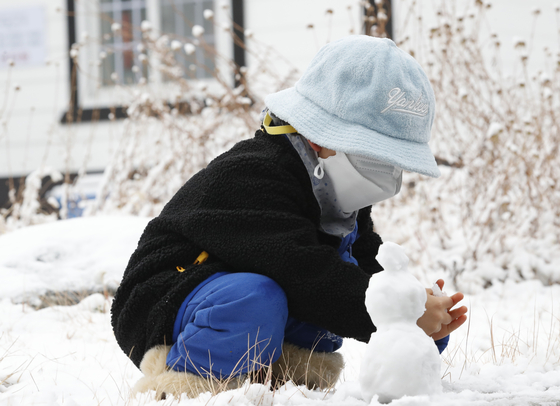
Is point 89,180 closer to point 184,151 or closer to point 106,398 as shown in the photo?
point 184,151

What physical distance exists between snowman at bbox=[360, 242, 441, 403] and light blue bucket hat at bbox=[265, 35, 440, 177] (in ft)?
0.94

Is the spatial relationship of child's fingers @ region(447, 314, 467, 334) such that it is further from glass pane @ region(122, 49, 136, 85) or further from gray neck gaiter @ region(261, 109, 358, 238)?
glass pane @ region(122, 49, 136, 85)

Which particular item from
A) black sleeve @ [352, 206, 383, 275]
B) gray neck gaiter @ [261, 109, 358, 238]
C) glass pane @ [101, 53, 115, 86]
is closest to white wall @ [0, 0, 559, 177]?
glass pane @ [101, 53, 115, 86]

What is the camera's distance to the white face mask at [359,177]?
126 cm

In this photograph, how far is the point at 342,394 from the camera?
1028mm

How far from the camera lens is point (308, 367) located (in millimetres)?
1276

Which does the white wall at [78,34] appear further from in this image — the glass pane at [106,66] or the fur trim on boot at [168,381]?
the fur trim on boot at [168,381]

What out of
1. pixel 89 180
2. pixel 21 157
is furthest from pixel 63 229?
pixel 21 157

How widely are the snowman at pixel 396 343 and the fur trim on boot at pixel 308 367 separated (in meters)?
0.30

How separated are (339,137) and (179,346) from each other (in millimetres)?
547

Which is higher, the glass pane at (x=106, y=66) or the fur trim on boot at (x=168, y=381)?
the glass pane at (x=106, y=66)

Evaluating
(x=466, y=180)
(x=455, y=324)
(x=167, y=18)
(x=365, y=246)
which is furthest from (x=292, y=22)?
(x=455, y=324)

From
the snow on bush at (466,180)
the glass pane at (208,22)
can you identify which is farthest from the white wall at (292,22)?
the snow on bush at (466,180)

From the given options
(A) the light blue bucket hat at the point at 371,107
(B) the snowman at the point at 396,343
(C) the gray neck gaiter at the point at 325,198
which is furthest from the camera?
(C) the gray neck gaiter at the point at 325,198
